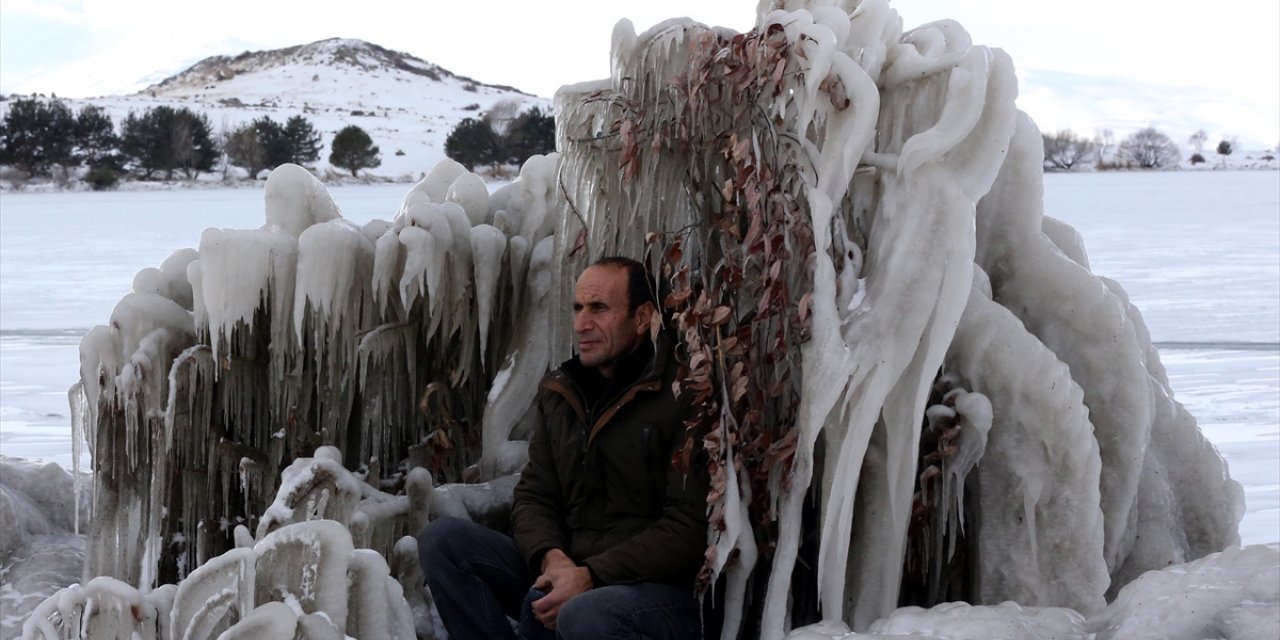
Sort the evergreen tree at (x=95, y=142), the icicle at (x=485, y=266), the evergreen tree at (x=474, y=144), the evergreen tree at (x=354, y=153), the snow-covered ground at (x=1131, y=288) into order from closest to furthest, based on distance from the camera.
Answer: the icicle at (x=485, y=266), the snow-covered ground at (x=1131, y=288), the evergreen tree at (x=474, y=144), the evergreen tree at (x=354, y=153), the evergreen tree at (x=95, y=142)

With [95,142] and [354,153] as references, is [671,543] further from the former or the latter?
[95,142]

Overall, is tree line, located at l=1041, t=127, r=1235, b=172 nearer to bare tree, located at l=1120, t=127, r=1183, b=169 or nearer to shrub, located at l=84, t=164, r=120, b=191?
bare tree, located at l=1120, t=127, r=1183, b=169

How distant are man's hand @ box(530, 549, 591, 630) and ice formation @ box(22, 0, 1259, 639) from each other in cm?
35

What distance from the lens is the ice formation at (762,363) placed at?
3.38 meters

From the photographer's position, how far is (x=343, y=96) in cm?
8069

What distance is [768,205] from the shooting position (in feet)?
11.3

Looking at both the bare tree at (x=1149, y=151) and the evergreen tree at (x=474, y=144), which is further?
the bare tree at (x=1149, y=151)

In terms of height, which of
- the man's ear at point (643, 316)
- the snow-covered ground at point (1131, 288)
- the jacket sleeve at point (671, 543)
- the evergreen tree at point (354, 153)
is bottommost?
the snow-covered ground at point (1131, 288)

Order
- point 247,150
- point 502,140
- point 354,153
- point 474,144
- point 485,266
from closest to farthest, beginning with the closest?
point 485,266 → point 502,140 → point 474,144 → point 354,153 → point 247,150

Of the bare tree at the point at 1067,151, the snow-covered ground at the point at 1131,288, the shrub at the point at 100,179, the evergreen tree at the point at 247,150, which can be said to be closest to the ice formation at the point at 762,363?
the snow-covered ground at the point at 1131,288

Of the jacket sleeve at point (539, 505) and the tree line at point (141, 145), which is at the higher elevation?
the tree line at point (141, 145)

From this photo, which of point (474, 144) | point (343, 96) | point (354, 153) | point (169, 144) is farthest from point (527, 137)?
point (343, 96)

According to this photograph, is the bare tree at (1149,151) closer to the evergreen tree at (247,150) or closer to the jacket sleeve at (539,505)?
the evergreen tree at (247,150)

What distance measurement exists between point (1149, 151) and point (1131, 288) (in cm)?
4729
